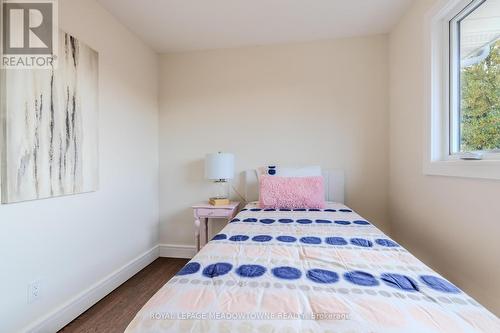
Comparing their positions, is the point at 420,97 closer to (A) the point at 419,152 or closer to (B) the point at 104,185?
(A) the point at 419,152

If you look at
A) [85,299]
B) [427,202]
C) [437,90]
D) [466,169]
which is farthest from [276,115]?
[85,299]

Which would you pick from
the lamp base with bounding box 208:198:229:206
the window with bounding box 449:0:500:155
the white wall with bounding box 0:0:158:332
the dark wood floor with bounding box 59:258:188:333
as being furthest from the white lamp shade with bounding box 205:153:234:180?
the window with bounding box 449:0:500:155

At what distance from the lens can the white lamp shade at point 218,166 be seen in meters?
2.53

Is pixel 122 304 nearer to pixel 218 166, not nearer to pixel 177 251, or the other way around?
pixel 177 251

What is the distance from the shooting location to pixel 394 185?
2.40 metres

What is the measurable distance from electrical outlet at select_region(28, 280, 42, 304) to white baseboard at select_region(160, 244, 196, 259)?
1455mm

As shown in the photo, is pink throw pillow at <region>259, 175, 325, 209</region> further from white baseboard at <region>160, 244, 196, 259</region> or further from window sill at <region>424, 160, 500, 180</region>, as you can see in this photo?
white baseboard at <region>160, 244, 196, 259</region>

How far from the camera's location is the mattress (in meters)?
0.70

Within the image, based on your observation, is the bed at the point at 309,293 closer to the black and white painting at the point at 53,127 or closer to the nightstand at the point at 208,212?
the nightstand at the point at 208,212

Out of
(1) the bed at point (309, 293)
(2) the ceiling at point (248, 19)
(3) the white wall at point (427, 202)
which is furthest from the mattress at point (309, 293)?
(2) the ceiling at point (248, 19)

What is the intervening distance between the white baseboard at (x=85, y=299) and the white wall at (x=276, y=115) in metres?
0.57

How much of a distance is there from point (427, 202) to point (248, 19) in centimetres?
217

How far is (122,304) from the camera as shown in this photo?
75.8 inches

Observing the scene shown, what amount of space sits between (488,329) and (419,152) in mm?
1540
